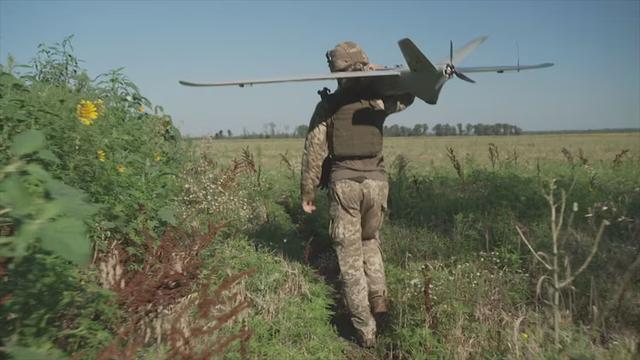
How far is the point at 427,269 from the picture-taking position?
4797 millimetres

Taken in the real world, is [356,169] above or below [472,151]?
above

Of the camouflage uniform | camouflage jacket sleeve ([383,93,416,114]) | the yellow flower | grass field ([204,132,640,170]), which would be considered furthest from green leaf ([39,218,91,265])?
grass field ([204,132,640,170])

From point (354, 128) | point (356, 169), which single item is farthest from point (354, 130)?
point (356, 169)

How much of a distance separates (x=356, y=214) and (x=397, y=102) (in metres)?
1.09

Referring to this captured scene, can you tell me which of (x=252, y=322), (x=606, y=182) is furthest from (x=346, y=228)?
(x=606, y=182)

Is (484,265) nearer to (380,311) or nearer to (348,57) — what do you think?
(380,311)

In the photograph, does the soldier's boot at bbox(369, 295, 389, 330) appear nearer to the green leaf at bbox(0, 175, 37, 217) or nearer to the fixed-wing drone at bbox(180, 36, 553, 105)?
the fixed-wing drone at bbox(180, 36, 553, 105)

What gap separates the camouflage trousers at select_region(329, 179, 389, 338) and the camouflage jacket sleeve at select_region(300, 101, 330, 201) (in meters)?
0.25

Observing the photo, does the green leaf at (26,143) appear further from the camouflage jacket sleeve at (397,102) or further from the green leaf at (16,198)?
Result: the camouflage jacket sleeve at (397,102)

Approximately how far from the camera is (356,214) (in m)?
4.43

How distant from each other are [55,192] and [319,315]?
311cm

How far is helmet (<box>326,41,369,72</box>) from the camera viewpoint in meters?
4.29

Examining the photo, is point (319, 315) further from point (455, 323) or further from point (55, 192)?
point (55, 192)

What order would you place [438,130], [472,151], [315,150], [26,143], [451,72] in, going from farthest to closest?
[438,130]
[472,151]
[315,150]
[451,72]
[26,143]
